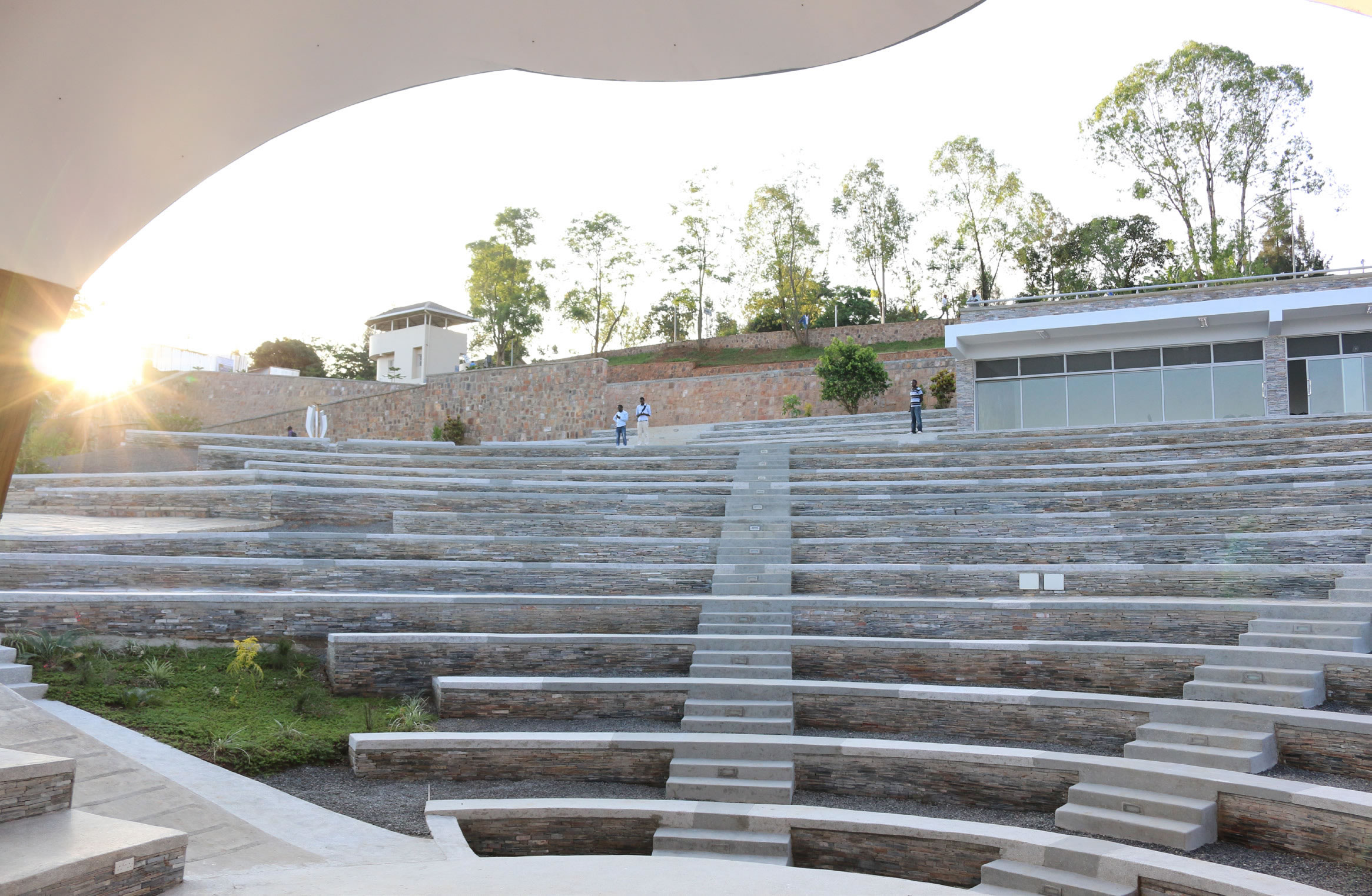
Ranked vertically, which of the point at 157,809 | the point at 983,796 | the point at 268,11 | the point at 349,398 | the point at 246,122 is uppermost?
the point at 349,398

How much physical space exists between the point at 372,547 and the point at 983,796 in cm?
776

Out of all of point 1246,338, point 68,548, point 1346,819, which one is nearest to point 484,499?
point 68,548

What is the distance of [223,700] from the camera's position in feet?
27.6

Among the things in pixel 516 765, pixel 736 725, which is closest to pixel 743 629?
pixel 736 725

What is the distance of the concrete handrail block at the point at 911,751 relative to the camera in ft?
21.9

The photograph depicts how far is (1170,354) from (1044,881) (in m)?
18.0

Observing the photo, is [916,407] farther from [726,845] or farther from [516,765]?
[726,845]

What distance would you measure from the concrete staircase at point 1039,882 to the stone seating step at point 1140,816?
74 centimetres

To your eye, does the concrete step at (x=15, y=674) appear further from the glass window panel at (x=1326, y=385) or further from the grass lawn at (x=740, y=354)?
the grass lawn at (x=740, y=354)

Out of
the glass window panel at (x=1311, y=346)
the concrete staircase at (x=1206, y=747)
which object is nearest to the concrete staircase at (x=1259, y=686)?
the concrete staircase at (x=1206, y=747)

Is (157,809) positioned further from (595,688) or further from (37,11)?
(37,11)

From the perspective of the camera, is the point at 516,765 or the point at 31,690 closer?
the point at 31,690

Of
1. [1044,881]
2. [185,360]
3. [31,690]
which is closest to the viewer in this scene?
[1044,881]

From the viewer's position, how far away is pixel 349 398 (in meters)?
29.8
